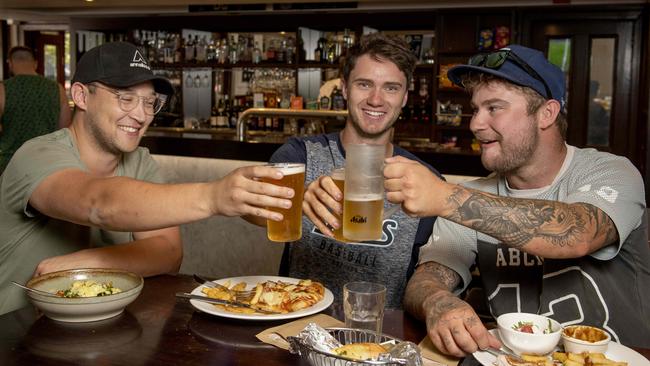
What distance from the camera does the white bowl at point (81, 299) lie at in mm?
1628

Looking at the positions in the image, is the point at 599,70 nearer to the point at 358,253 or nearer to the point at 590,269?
the point at 358,253

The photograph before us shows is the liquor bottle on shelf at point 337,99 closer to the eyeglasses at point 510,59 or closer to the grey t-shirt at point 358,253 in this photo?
the grey t-shirt at point 358,253

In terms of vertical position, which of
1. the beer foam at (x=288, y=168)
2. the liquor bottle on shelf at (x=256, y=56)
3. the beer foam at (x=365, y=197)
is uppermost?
the liquor bottle on shelf at (x=256, y=56)

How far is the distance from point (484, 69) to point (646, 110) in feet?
19.5

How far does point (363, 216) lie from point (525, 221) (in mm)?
428

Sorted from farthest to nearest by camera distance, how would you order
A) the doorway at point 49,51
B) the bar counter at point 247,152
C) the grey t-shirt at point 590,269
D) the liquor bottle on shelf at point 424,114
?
the doorway at point 49,51, the liquor bottle on shelf at point 424,114, the bar counter at point 247,152, the grey t-shirt at point 590,269

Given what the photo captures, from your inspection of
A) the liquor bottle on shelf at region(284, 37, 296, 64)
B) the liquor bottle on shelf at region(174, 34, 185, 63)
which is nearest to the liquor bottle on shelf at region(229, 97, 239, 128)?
the liquor bottle on shelf at region(174, 34, 185, 63)

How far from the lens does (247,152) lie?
391cm

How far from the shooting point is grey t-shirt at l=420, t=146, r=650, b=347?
184cm

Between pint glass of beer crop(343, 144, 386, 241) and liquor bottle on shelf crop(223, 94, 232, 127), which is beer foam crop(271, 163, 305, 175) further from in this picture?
liquor bottle on shelf crop(223, 94, 232, 127)

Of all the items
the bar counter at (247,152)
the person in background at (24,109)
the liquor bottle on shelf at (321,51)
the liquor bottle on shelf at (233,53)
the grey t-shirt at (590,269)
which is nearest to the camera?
the grey t-shirt at (590,269)

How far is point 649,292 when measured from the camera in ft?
6.51

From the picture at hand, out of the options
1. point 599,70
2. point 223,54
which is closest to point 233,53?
point 223,54

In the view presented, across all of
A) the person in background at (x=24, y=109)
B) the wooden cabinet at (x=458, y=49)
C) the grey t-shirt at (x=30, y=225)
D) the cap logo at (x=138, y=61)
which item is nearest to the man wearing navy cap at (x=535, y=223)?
the cap logo at (x=138, y=61)
